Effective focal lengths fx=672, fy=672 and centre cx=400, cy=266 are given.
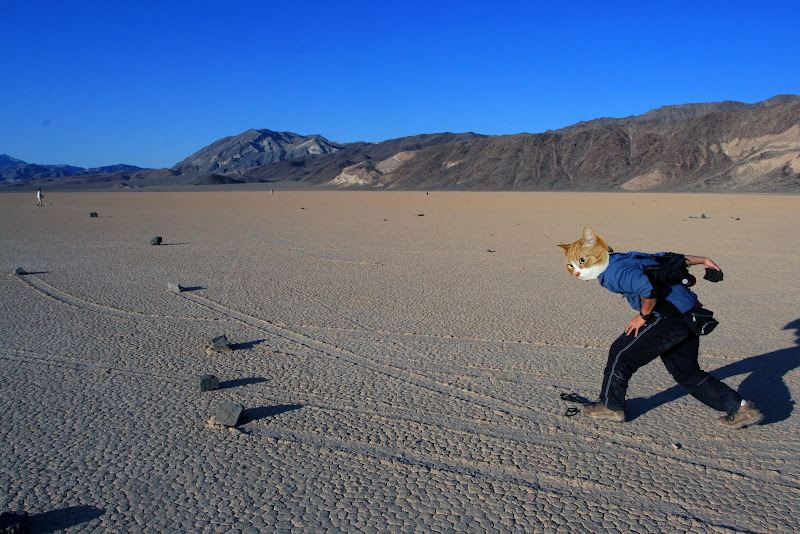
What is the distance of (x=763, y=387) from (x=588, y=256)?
258 cm

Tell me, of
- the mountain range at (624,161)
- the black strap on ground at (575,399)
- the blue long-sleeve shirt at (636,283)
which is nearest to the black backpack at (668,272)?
the blue long-sleeve shirt at (636,283)

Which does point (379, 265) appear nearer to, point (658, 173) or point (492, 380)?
point (492, 380)

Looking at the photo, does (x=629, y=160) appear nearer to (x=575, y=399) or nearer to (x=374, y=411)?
(x=575, y=399)

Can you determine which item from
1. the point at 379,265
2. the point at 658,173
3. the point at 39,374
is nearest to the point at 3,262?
the point at 379,265

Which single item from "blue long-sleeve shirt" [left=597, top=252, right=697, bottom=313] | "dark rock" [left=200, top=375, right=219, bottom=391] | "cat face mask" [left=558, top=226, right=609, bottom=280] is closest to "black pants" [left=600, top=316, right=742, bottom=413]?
"blue long-sleeve shirt" [left=597, top=252, right=697, bottom=313]

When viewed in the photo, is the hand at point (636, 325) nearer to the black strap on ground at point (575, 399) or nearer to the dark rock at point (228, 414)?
the black strap on ground at point (575, 399)

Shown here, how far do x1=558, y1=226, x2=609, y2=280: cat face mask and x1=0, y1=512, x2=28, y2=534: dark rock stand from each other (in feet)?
11.7

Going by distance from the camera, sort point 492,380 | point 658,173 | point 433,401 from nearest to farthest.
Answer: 1. point 433,401
2. point 492,380
3. point 658,173

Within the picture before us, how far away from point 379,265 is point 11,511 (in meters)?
9.52

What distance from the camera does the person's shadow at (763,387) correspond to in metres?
5.38

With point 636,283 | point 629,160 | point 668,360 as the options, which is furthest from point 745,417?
point 629,160

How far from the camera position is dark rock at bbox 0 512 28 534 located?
344 centimetres

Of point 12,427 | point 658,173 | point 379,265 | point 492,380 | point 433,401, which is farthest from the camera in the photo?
point 658,173

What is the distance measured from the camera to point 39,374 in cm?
630
